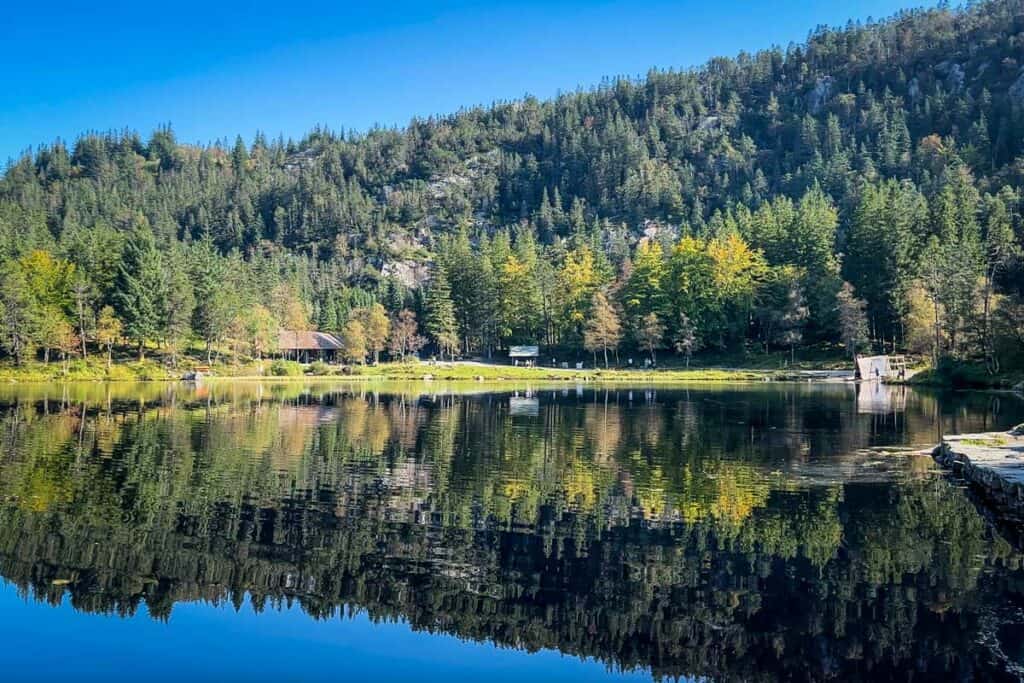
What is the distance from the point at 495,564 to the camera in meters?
15.7

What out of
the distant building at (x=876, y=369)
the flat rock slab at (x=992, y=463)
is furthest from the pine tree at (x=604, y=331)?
the flat rock slab at (x=992, y=463)

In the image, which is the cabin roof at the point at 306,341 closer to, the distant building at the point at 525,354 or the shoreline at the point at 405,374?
the shoreline at the point at 405,374

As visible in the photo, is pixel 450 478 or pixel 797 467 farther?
pixel 797 467

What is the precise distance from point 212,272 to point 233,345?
37.3 feet

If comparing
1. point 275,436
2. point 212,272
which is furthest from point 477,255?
point 275,436

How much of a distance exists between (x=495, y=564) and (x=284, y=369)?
90.3 metres

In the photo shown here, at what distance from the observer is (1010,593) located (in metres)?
14.0

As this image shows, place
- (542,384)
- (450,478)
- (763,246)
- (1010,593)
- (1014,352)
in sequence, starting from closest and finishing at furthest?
(1010,593) < (450,478) < (1014,352) < (542,384) < (763,246)

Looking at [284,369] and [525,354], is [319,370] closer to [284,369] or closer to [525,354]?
[284,369]

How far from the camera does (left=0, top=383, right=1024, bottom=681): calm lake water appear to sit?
1163 cm

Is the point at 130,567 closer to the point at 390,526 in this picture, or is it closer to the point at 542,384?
the point at 390,526

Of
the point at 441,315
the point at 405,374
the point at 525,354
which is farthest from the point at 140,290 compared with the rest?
the point at 525,354

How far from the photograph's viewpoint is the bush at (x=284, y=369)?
331 feet

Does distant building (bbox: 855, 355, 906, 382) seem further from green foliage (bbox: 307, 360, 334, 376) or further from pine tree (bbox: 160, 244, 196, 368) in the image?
pine tree (bbox: 160, 244, 196, 368)
